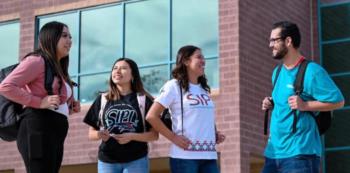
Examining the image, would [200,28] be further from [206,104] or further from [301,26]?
[206,104]

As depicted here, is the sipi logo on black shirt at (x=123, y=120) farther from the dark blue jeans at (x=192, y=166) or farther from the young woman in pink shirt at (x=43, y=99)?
the young woman in pink shirt at (x=43, y=99)

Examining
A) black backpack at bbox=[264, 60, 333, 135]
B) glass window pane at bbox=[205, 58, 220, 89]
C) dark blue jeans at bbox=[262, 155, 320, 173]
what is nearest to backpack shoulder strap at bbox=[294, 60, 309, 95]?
black backpack at bbox=[264, 60, 333, 135]

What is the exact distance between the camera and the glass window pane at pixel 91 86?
14.6 meters

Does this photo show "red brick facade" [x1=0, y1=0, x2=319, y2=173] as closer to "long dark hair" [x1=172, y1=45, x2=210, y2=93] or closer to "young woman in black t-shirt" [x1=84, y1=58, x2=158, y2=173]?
"young woman in black t-shirt" [x1=84, y1=58, x2=158, y2=173]

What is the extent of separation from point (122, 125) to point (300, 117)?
1721 mm

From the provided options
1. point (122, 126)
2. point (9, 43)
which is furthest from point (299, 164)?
point (9, 43)

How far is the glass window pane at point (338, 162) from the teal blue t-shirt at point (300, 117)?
10271mm

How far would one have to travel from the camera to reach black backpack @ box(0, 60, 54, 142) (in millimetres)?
5383

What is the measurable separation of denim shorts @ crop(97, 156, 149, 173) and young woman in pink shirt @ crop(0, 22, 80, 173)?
2.77 ft

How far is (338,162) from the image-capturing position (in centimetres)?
1555

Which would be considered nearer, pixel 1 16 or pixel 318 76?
pixel 318 76

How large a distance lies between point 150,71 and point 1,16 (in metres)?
4.13

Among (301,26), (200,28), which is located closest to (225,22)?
(200,28)

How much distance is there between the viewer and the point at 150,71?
1398 cm
